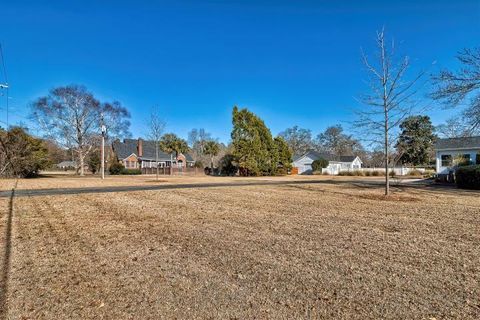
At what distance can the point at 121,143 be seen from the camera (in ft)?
188

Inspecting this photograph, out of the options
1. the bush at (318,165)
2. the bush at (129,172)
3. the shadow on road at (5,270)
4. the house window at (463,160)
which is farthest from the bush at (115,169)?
the house window at (463,160)

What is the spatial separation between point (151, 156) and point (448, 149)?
47.0 m

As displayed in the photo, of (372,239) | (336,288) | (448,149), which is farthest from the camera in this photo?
(448,149)

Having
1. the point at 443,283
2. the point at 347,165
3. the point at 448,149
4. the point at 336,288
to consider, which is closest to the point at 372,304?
the point at 336,288

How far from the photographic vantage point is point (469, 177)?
15.5 m

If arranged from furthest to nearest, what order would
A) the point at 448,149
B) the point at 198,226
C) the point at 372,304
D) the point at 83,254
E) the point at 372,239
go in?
the point at 448,149 → the point at 198,226 → the point at 372,239 → the point at 83,254 → the point at 372,304

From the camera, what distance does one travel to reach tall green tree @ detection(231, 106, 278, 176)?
124 feet

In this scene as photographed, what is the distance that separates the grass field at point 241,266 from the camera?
2.87 meters

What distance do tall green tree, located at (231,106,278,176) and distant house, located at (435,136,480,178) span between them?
1912 centimetres

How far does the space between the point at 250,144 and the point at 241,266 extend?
3453 cm

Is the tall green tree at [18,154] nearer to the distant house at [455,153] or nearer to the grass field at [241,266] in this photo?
the grass field at [241,266]

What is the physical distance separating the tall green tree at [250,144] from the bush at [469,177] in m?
23.8

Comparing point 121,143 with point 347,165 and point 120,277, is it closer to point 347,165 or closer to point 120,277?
point 347,165

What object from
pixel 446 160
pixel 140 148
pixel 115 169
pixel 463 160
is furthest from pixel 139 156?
pixel 463 160
